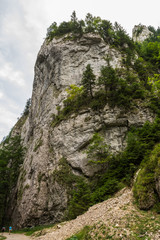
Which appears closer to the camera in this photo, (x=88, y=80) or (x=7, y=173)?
(x=88, y=80)

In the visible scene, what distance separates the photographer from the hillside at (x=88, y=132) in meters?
14.3

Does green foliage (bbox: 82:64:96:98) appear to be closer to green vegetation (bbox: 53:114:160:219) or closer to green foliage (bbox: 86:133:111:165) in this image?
green foliage (bbox: 86:133:111:165)

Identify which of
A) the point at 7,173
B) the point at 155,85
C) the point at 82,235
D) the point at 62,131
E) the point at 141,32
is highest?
the point at 141,32

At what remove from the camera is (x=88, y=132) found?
21.5m

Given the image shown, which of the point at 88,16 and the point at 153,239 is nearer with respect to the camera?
the point at 153,239

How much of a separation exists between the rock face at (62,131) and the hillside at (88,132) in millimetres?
115

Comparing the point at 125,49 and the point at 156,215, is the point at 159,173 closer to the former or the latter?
the point at 156,215

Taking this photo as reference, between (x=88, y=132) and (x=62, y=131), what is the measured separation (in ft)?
13.7

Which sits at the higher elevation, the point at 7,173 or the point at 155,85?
the point at 155,85

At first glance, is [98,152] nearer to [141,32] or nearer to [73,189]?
[73,189]

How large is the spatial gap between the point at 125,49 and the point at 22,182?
1189 inches

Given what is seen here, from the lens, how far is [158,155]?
1031 centimetres

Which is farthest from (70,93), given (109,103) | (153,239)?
(153,239)

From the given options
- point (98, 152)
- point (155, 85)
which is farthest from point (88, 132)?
point (155, 85)
